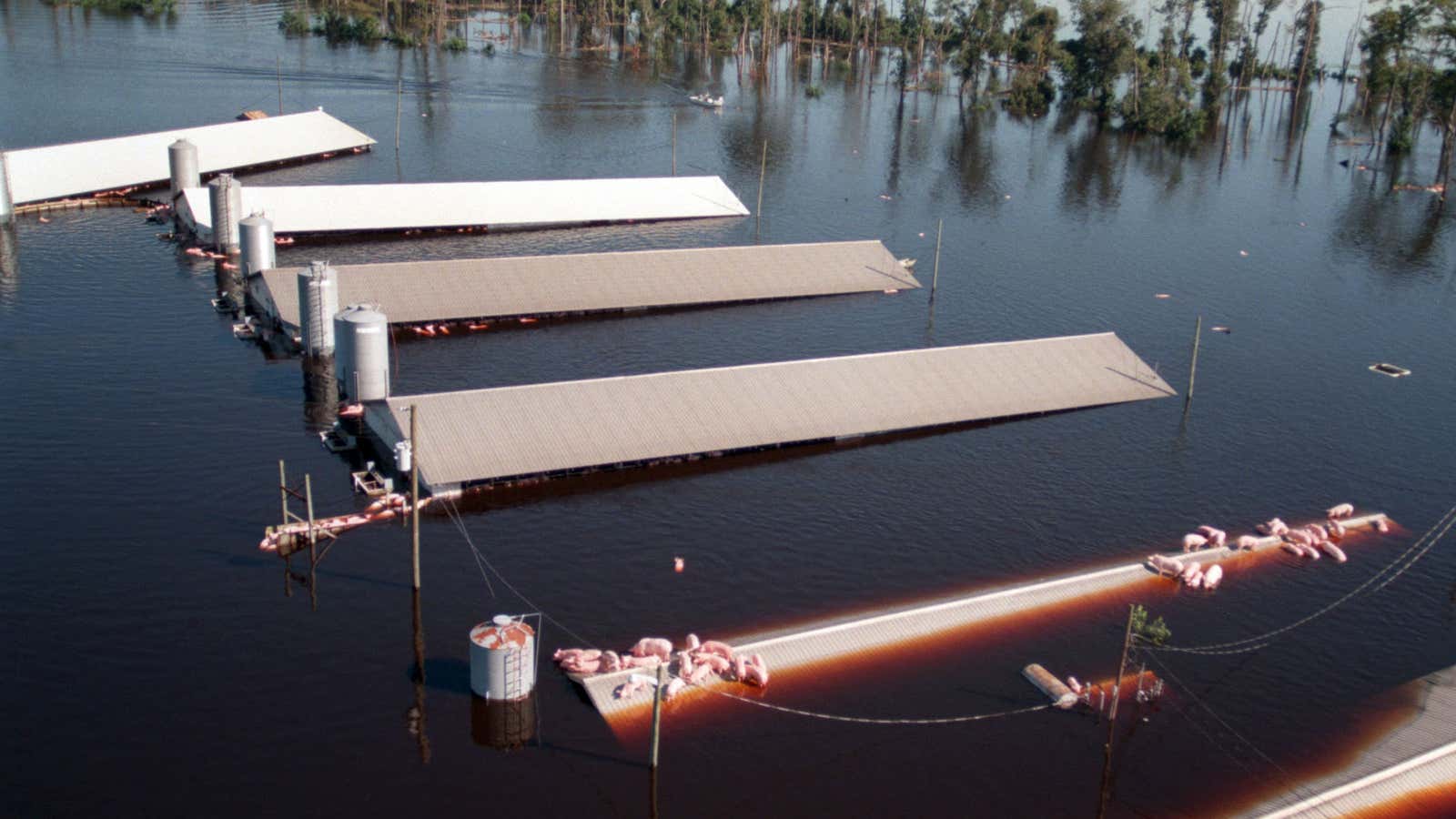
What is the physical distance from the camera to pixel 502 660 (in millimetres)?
45312

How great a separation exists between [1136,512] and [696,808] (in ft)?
109

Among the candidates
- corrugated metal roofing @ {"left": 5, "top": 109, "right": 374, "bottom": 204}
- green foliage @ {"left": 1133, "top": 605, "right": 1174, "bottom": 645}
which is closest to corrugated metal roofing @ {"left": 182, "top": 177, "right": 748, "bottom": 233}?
corrugated metal roofing @ {"left": 5, "top": 109, "right": 374, "bottom": 204}

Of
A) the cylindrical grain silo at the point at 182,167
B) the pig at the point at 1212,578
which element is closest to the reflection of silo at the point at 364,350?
the pig at the point at 1212,578

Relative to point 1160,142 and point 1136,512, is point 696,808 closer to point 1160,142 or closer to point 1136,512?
point 1136,512

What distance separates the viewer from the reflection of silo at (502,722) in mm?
44844

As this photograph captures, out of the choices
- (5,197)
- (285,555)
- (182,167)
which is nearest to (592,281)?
(182,167)

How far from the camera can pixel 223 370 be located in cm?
7531

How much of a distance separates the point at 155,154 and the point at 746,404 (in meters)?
76.5

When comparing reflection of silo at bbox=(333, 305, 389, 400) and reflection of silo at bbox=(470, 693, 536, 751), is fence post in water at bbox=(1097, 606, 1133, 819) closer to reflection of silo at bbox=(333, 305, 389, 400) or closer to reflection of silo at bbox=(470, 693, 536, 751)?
reflection of silo at bbox=(470, 693, 536, 751)

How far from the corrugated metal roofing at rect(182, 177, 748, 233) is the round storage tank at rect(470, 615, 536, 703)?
6059 cm

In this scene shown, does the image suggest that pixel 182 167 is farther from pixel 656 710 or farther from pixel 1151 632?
pixel 1151 632

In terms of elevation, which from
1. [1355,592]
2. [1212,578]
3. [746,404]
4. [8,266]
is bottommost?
[1355,592]

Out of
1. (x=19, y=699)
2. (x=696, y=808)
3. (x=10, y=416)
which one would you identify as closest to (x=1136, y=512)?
(x=696, y=808)

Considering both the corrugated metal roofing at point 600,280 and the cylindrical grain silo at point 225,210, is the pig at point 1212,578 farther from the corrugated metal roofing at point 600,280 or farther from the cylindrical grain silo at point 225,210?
the cylindrical grain silo at point 225,210
